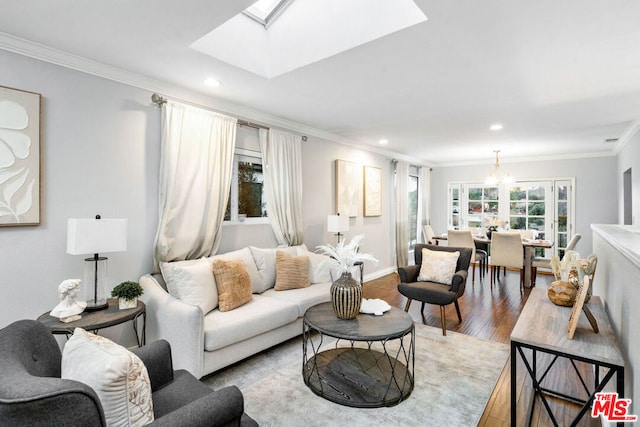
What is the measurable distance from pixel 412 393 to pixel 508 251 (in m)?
3.92

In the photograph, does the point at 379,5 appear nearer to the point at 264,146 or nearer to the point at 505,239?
the point at 264,146

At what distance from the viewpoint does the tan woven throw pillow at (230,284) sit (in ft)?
9.16

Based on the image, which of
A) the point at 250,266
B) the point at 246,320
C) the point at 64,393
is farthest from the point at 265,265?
the point at 64,393

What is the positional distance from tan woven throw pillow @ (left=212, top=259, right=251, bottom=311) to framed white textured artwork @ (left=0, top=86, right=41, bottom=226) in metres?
1.37

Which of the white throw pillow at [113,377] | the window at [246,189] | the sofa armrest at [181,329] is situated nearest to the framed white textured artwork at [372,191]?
the window at [246,189]

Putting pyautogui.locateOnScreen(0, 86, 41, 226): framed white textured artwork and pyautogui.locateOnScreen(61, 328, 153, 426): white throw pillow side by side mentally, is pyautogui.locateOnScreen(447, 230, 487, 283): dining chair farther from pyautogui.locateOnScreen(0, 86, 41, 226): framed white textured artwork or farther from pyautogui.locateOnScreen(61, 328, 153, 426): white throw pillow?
pyautogui.locateOnScreen(0, 86, 41, 226): framed white textured artwork

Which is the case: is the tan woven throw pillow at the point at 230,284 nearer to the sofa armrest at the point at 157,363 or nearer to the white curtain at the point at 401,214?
the sofa armrest at the point at 157,363

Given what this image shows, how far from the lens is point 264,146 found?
394 centimetres

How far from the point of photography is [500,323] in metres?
3.75

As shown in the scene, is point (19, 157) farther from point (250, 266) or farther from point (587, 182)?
point (587, 182)

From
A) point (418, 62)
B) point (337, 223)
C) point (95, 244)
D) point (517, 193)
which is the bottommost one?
point (95, 244)

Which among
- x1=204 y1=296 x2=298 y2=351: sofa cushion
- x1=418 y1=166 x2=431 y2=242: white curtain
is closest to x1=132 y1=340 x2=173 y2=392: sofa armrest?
x1=204 y1=296 x2=298 y2=351: sofa cushion

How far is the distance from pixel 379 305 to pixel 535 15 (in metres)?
2.19

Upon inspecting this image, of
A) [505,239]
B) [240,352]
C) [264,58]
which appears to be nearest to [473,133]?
[505,239]
